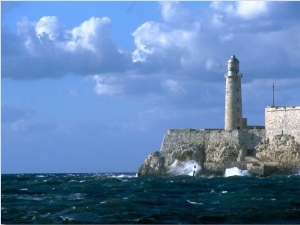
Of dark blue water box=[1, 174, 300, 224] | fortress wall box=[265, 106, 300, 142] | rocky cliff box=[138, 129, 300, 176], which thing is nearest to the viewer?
dark blue water box=[1, 174, 300, 224]

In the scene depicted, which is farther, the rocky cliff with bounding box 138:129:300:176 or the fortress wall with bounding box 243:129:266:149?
the fortress wall with bounding box 243:129:266:149

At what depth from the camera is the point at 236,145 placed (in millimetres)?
60562

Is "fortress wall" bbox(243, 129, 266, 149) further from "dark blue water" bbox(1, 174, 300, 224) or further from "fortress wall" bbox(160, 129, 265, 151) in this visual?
"dark blue water" bbox(1, 174, 300, 224)

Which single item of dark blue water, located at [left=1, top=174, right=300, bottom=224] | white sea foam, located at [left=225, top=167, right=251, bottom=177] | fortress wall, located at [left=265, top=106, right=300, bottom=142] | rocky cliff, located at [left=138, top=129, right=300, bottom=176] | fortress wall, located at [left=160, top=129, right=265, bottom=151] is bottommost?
dark blue water, located at [left=1, top=174, right=300, bottom=224]

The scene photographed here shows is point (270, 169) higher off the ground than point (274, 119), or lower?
lower

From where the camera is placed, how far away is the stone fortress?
192 feet

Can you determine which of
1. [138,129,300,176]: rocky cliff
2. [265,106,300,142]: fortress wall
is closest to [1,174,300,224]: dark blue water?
[138,129,300,176]: rocky cliff

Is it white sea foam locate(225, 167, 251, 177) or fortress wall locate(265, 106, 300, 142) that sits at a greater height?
fortress wall locate(265, 106, 300, 142)

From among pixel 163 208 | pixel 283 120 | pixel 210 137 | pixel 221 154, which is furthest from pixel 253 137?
pixel 163 208

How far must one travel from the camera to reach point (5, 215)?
25844 mm

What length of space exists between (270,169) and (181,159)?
7.57 meters

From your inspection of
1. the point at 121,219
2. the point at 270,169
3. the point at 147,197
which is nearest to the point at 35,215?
the point at 121,219

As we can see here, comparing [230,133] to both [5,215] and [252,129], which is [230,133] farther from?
[5,215]

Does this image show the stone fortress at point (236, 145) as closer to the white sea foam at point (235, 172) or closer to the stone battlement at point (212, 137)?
the stone battlement at point (212, 137)
